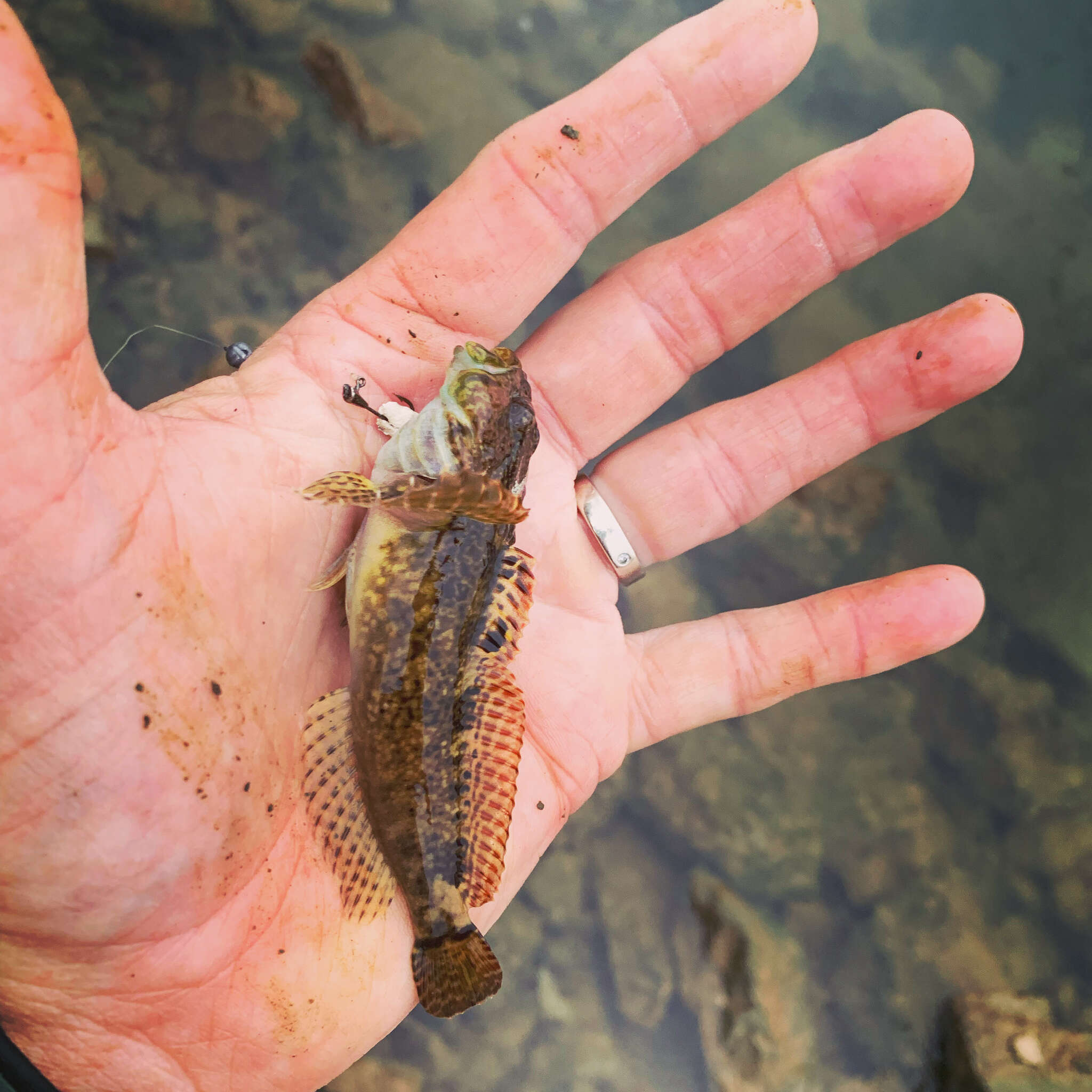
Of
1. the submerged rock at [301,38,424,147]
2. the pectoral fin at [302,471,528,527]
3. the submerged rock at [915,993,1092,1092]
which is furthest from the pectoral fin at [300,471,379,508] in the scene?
the submerged rock at [915,993,1092,1092]

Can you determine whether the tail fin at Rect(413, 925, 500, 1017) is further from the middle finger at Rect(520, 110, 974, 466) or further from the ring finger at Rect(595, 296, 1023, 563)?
the middle finger at Rect(520, 110, 974, 466)

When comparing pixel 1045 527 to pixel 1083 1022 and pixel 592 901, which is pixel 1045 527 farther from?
pixel 592 901

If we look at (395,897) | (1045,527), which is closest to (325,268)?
(395,897)

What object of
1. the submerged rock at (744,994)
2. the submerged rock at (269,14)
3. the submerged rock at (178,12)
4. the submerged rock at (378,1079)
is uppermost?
the submerged rock at (178,12)

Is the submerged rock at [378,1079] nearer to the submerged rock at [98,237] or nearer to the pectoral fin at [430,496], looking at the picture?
the pectoral fin at [430,496]

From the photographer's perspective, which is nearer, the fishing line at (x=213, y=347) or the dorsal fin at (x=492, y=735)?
the dorsal fin at (x=492, y=735)

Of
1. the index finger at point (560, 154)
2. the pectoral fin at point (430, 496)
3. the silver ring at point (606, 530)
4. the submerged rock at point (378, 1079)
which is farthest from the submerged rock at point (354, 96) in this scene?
the submerged rock at point (378, 1079)

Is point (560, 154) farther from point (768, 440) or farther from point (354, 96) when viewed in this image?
point (354, 96)
